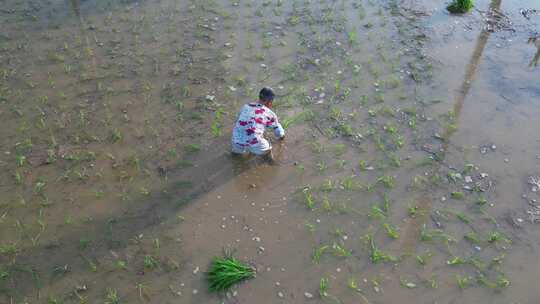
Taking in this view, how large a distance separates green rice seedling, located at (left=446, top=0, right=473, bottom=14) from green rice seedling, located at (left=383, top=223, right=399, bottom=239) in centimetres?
597

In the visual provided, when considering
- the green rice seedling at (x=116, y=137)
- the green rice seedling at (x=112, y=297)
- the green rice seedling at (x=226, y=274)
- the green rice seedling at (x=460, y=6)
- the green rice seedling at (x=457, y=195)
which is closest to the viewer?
the green rice seedling at (x=112, y=297)

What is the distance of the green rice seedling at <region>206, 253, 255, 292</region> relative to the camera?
14.7 ft

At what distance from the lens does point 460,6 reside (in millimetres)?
9141

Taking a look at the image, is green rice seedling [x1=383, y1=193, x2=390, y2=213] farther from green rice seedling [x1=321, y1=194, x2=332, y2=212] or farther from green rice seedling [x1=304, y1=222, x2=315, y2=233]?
green rice seedling [x1=304, y1=222, x2=315, y2=233]

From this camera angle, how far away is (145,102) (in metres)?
6.74

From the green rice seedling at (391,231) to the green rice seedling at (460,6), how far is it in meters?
5.97

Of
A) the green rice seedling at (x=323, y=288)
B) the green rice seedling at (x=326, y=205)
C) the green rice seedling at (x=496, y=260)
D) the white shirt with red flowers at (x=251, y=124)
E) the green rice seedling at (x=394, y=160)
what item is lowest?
the green rice seedling at (x=496, y=260)

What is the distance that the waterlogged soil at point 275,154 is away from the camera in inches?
185

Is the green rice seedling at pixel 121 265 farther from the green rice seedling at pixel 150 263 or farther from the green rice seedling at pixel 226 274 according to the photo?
the green rice seedling at pixel 226 274

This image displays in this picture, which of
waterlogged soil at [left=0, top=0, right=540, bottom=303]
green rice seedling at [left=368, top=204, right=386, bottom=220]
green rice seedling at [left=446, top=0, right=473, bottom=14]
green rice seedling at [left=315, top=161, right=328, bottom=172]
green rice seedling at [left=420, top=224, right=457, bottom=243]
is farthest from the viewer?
green rice seedling at [left=446, top=0, right=473, bottom=14]

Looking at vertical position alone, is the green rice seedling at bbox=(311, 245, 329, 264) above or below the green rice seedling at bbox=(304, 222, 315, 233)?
below

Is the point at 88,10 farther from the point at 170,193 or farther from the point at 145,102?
the point at 170,193

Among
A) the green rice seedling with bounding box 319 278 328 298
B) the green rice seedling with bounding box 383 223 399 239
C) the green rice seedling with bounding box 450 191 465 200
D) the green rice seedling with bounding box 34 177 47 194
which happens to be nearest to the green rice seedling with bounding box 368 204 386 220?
the green rice seedling with bounding box 383 223 399 239

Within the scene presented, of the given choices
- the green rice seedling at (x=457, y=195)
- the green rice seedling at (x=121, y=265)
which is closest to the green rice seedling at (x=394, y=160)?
the green rice seedling at (x=457, y=195)
